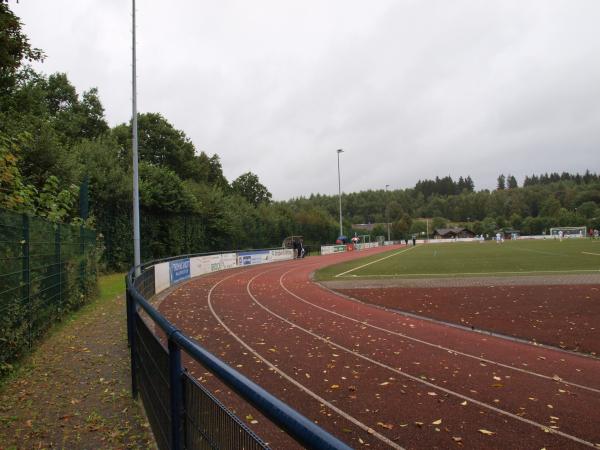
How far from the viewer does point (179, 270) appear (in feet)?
72.8

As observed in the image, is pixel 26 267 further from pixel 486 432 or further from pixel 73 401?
pixel 486 432

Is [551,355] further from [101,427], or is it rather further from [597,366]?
[101,427]

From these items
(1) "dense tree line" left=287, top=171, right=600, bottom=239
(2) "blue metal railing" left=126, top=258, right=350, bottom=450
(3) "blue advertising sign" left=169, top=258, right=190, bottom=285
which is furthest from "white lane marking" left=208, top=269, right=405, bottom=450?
(1) "dense tree line" left=287, top=171, right=600, bottom=239

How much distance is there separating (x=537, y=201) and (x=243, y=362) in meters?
195

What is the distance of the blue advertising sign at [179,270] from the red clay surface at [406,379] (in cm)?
A: 864

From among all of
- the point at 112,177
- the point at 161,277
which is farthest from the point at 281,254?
the point at 161,277

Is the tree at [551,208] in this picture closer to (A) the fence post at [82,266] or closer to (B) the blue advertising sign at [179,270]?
(B) the blue advertising sign at [179,270]

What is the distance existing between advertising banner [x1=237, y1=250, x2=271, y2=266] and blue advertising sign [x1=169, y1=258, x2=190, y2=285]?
9.49 meters

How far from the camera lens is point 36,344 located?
26.2ft

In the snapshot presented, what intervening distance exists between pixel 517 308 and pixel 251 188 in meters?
70.4

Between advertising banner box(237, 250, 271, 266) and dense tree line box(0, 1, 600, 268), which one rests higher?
dense tree line box(0, 1, 600, 268)

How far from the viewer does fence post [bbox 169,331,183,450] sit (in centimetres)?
265

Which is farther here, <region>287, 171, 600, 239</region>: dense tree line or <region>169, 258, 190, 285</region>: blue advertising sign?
<region>287, 171, 600, 239</region>: dense tree line

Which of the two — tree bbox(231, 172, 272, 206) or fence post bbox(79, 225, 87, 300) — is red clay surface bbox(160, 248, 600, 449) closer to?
fence post bbox(79, 225, 87, 300)
